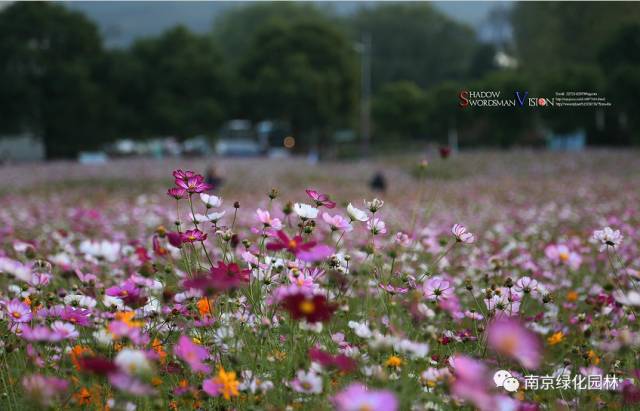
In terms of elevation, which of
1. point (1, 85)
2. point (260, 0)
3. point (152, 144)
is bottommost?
point (152, 144)

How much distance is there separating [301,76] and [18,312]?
3573 centimetres

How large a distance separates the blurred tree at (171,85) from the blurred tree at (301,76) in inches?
87.8

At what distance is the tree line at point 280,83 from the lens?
31.4m

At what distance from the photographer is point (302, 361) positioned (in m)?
1.93

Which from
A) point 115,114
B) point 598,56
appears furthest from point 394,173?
point 115,114

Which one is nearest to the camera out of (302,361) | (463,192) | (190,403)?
(302,361)

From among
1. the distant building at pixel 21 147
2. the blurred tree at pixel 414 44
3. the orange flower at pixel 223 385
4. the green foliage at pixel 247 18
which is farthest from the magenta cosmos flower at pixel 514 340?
the blurred tree at pixel 414 44

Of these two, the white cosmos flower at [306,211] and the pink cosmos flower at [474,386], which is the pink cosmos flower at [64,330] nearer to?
the white cosmos flower at [306,211]

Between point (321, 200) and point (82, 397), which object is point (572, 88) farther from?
point (82, 397)

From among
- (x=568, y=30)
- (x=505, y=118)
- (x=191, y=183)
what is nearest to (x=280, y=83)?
(x=505, y=118)

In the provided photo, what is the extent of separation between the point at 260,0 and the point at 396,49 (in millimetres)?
17900

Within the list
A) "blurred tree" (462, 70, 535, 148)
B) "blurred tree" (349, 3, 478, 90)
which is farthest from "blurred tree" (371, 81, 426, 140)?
"blurred tree" (349, 3, 478, 90)

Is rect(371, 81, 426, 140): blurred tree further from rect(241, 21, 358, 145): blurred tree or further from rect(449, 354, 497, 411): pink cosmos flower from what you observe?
rect(449, 354, 497, 411): pink cosmos flower

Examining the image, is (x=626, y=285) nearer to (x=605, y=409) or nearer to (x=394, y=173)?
(x=605, y=409)
